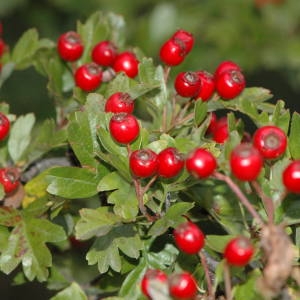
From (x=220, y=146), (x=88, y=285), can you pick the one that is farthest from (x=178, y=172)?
(x=88, y=285)

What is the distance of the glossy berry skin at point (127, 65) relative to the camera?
2.56 meters

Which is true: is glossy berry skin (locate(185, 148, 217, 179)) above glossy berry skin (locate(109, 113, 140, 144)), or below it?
above

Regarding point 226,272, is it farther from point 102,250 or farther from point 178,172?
point 102,250

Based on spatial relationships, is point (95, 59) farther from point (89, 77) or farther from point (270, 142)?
point (270, 142)

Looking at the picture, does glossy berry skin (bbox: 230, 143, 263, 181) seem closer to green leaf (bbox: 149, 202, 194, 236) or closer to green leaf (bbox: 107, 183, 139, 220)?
green leaf (bbox: 149, 202, 194, 236)

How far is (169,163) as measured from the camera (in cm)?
196

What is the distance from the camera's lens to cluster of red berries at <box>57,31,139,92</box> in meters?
2.56

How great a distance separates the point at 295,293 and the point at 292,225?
298mm

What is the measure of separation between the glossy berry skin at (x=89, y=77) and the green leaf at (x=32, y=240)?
0.53 metres

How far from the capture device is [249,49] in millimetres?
4723

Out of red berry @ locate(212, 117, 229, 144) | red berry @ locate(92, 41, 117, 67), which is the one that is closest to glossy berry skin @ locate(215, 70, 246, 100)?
red berry @ locate(212, 117, 229, 144)

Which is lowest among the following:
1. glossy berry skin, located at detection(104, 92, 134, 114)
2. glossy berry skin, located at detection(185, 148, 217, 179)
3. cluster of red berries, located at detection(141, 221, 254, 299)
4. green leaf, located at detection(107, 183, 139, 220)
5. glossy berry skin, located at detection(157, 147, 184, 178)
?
green leaf, located at detection(107, 183, 139, 220)

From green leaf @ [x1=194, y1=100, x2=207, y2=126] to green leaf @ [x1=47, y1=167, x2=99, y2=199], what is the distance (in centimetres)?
36

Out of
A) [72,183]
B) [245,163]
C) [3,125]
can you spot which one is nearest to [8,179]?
[3,125]
